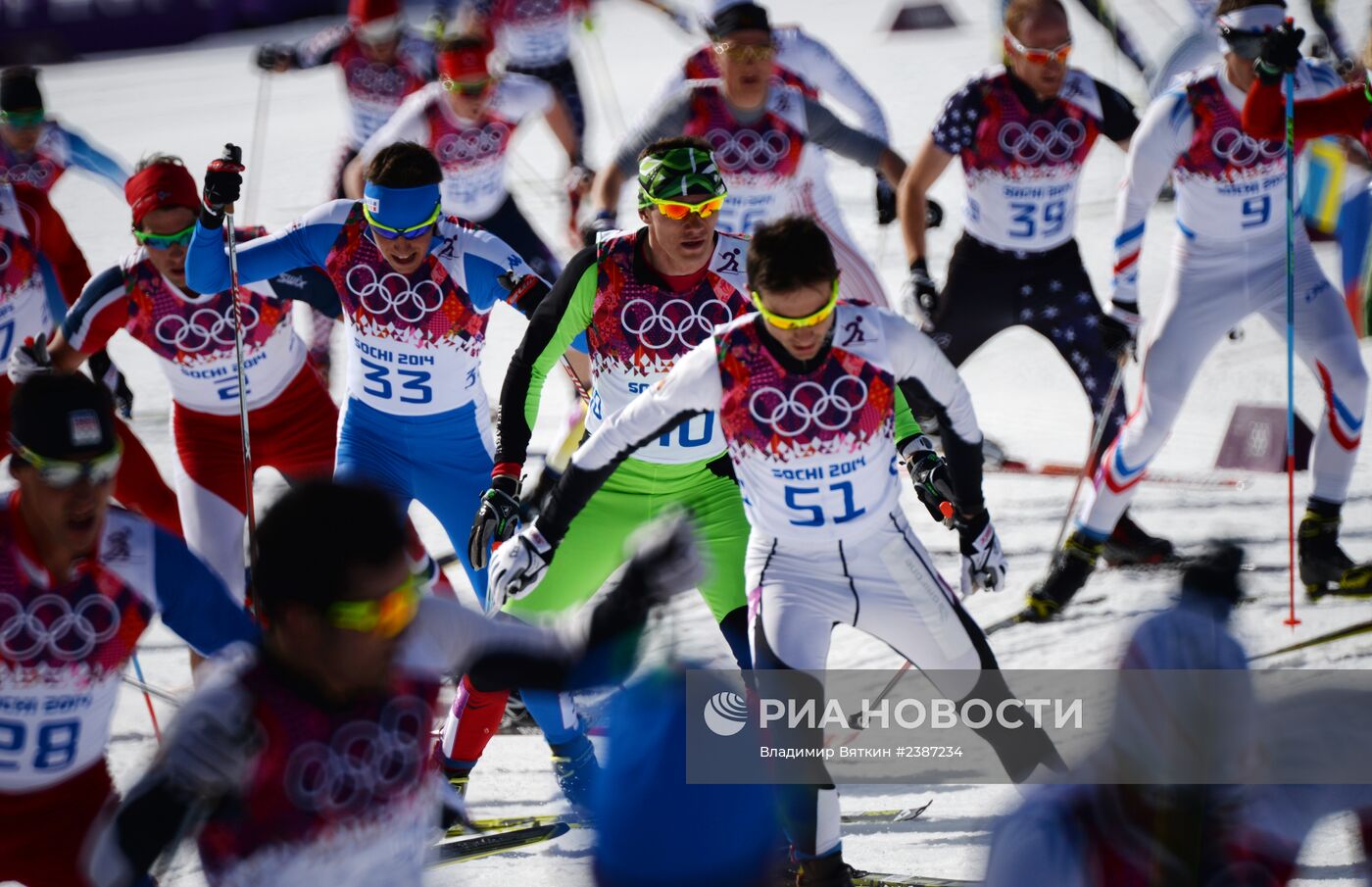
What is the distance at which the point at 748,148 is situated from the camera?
8000mm

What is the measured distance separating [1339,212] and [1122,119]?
11.8ft

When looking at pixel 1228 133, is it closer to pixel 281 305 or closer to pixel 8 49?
pixel 281 305

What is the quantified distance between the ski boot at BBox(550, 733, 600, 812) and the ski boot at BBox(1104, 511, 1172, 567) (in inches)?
113

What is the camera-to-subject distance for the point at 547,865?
521 cm

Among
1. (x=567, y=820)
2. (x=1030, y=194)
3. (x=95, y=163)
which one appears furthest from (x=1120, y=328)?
(x=95, y=163)

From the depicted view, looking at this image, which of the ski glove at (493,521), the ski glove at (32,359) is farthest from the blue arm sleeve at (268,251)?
the ski glove at (493,521)

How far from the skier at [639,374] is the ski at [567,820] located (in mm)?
281

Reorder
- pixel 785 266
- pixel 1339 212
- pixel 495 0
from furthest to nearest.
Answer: pixel 495 0, pixel 1339 212, pixel 785 266

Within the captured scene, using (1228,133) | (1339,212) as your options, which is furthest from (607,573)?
(1339,212)

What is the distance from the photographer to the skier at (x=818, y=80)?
8383mm

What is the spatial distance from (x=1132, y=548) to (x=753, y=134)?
8.85ft

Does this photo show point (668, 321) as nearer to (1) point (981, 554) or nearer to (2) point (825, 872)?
(1) point (981, 554)

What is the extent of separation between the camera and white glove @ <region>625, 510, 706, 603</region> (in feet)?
11.8

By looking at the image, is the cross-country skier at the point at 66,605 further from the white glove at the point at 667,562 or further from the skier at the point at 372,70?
the skier at the point at 372,70
